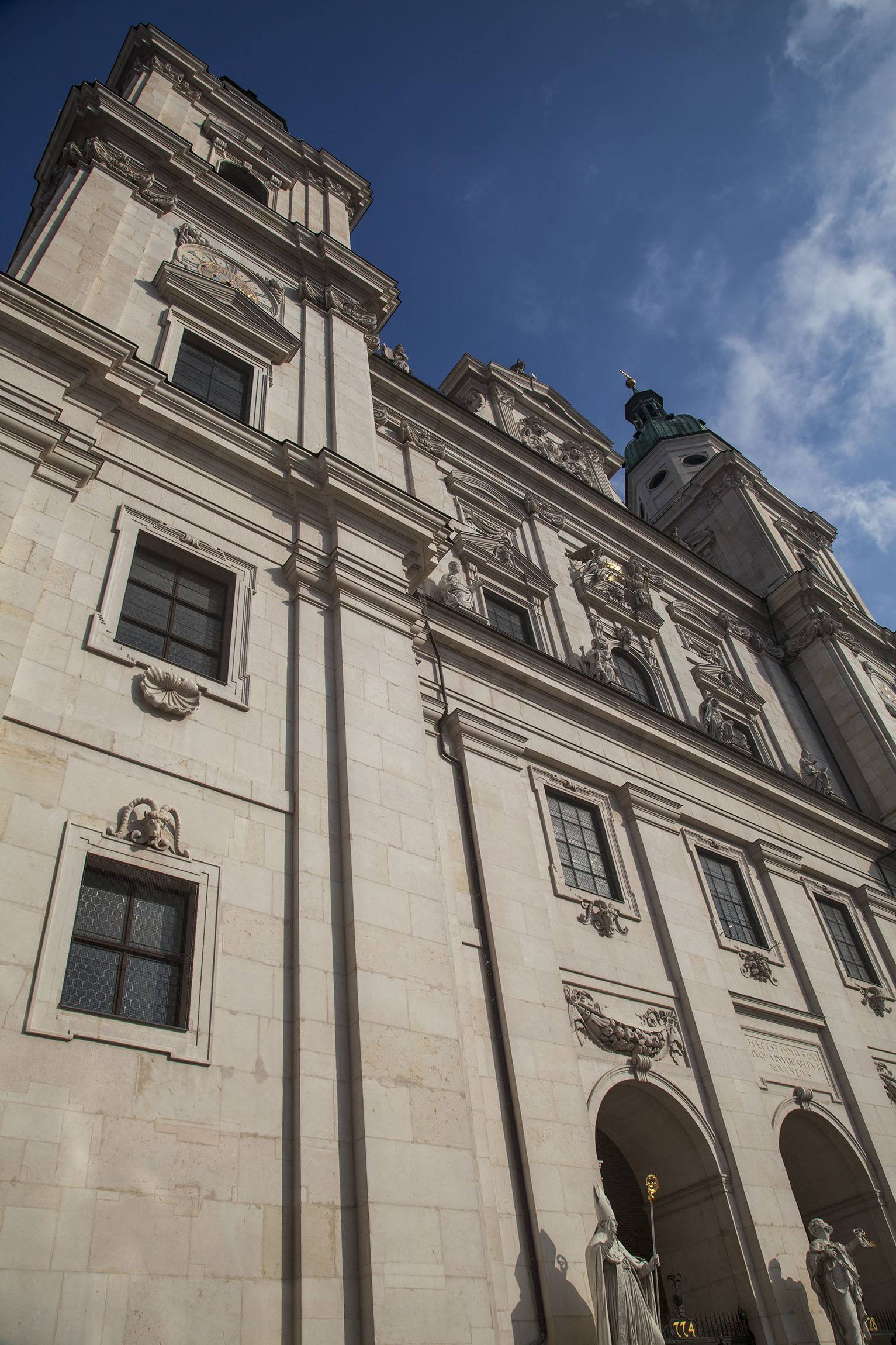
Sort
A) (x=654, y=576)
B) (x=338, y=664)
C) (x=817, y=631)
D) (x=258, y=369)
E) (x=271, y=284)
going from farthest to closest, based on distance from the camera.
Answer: (x=817, y=631) < (x=654, y=576) < (x=271, y=284) < (x=258, y=369) < (x=338, y=664)

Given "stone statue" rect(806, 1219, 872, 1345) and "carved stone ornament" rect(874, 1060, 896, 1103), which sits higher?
"carved stone ornament" rect(874, 1060, 896, 1103)

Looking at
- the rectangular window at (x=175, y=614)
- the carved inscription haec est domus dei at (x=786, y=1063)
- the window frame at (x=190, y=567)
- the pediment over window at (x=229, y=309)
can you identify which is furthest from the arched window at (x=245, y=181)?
the carved inscription haec est domus dei at (x=786, y=1063)

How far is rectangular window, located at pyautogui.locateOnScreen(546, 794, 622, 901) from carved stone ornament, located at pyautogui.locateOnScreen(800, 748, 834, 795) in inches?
362

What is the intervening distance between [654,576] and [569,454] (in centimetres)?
588

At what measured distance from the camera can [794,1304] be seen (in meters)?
13.3

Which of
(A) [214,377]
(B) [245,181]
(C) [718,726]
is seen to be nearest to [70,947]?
→ (A) [214,377]

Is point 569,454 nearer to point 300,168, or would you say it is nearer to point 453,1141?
point 300,168

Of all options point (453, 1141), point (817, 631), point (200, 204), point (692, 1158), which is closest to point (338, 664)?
point (453, 1141)

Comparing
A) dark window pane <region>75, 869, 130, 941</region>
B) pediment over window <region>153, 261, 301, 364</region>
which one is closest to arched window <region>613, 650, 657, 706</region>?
pediment over window <region>153, 261, 301, 364</region>

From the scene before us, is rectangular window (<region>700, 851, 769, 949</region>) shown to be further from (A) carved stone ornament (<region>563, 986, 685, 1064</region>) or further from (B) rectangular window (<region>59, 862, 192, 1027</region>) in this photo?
(B) rectangular window (<region>59, 862, 192, 1027</region>)

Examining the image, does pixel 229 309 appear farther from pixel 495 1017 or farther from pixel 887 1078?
pixel 887 1078

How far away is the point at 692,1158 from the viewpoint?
14.6m

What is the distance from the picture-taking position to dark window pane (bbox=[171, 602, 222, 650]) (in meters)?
13.5

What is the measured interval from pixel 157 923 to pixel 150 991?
0.75 metres
